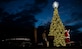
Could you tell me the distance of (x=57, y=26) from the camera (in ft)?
83.5

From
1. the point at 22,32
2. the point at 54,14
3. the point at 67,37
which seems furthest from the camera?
the point at 22,32

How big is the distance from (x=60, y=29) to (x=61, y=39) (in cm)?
115

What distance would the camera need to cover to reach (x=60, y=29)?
25516mm

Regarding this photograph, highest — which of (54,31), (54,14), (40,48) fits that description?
(54,14)

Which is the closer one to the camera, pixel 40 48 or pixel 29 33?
pixel 40 48

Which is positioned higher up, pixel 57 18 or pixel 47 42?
pixel 57 18

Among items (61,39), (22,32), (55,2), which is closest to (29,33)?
(22,32)

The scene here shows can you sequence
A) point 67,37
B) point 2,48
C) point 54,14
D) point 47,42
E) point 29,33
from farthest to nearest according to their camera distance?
point 29,33, point 54,14, point 67,37, point 47,42, point 2,48

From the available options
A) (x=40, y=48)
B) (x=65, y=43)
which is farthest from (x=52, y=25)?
(x=40, y=48)

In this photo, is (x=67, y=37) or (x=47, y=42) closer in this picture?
(x=47, y=42)

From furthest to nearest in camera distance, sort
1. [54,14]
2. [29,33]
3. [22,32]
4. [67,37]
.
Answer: [22,32]
[29,33]
[54,14]
[67,37]

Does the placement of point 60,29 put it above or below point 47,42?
above

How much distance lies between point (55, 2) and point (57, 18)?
11.8 feet

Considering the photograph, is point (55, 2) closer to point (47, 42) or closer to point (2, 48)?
point (47, 42)
